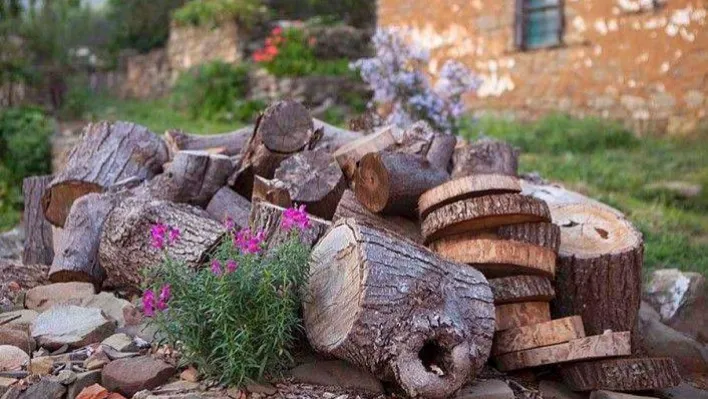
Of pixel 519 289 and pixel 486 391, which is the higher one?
pixel 519 289

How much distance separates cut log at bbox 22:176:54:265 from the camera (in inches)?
211

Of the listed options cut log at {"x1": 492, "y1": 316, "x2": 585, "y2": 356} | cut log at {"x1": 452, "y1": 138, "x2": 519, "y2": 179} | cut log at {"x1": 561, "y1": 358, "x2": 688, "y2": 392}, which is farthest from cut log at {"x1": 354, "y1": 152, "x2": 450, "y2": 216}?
cut log at {"x1": 561, "y1": 358, "x2": 688, "y2": 392}

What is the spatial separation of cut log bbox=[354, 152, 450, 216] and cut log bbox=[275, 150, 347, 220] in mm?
189

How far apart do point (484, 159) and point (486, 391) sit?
1891mm


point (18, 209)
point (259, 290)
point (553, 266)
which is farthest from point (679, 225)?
point (18, 209)

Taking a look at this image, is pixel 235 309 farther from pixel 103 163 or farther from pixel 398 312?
pixel 103 163

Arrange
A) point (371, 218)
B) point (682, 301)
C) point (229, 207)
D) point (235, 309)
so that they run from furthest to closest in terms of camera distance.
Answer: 1. point (682, 301)
2. point (229, 207)
3. point (371, 218)
4. point (235, 309)

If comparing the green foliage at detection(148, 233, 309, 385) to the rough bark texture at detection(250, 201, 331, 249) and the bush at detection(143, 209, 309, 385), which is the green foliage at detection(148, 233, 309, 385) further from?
the rough bark texture at detection(250, 201, 331, 249)

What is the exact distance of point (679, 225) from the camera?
679cm

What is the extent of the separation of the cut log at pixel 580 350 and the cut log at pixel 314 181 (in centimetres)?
131

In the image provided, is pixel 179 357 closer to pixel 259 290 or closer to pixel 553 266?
pixel 259 290

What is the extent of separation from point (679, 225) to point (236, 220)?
12.8 feet

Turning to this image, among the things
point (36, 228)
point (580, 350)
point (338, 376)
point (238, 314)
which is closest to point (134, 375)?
point (238, 314)

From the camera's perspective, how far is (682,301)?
5.24m
